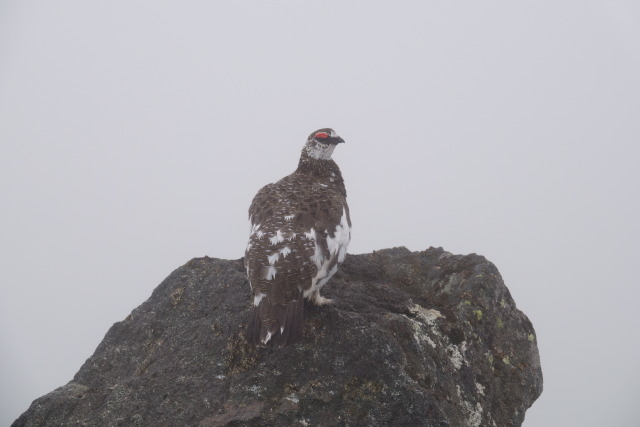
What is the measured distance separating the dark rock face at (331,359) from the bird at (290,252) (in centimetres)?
43

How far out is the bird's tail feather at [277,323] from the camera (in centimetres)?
557

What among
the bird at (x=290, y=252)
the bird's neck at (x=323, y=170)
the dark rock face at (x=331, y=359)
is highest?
the bird's neck at (x=323, y=170)

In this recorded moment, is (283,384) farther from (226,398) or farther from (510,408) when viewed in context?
(510,408)

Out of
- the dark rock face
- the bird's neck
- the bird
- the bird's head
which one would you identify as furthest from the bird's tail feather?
the bird's head

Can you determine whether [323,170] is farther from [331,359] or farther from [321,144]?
[331,359]

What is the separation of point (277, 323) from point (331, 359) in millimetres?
716

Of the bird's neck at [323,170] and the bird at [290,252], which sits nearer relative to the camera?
the bird at [290,252]

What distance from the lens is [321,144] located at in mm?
8094

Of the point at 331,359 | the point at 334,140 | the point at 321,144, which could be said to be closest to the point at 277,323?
the point at 331,359

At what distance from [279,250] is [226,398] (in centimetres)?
158

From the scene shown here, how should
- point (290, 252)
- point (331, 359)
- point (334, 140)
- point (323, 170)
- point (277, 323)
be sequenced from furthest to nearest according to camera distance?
point (334, 140)
point (323, 170)
point (290, 252)
point (331, 359)
point (277, 323)

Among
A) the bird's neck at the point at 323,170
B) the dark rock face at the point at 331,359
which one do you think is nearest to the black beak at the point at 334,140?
the bird's neck at the point at 323,170

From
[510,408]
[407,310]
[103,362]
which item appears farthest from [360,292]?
[103,362]

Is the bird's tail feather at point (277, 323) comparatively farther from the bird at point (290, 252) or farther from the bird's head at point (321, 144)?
the bird's head at point (321, 144)
